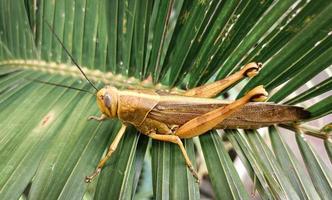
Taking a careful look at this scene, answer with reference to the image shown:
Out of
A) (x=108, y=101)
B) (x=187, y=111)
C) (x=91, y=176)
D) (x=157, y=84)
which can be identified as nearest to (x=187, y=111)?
(x=187, y=111)

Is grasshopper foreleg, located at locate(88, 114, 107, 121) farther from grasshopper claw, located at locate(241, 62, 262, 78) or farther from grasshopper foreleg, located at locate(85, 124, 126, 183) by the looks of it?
grasshopper claw, located at locate(241, 62, 262, 78)

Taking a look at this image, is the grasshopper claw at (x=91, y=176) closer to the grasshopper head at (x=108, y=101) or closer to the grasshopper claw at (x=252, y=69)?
→ the grasshopper head at (x=108, y=101)

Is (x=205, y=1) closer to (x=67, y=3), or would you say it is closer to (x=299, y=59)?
(x=299, y=59)

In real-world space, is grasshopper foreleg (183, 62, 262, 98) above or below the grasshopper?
above

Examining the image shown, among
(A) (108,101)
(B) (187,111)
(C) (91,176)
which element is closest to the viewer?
(C) (91,176)

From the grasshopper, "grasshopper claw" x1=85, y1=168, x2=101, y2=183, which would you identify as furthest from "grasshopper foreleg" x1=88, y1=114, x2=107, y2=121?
"grasshopper claw" x1=85, y1=168, x2=101, y2=183

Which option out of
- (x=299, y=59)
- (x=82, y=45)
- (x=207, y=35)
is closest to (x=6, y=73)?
(x=82, y=45)

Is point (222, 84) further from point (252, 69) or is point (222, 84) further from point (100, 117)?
point (100, 117)

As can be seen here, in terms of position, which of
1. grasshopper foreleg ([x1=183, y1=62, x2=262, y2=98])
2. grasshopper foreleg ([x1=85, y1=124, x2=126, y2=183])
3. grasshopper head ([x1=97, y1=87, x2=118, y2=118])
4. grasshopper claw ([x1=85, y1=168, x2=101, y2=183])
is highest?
grasshopper foreleg ([x1=183, y1=62, x2=262, y2=98])

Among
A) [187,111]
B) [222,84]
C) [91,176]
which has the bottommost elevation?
[91,176]
